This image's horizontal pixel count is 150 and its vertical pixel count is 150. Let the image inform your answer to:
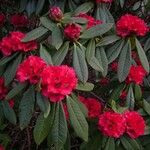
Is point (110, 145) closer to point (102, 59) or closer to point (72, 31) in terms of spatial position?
point (102, 59)

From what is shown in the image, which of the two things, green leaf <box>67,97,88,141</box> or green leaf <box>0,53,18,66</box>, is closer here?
green leaf <box>67,97,88,141</box>

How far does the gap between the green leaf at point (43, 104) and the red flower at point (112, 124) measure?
0.37m

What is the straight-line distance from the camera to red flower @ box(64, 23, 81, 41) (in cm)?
168

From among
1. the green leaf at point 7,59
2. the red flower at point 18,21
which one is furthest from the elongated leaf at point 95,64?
the red flower at point 18,21

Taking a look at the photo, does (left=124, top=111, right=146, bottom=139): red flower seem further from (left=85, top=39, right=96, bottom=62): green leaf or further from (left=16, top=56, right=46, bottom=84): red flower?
(left=16, top=56, right=46, bottom=84): red flower

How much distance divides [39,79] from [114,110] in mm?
533

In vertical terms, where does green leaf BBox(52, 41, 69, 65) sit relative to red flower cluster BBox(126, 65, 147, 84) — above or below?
above

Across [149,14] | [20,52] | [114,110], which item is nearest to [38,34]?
[20,52]

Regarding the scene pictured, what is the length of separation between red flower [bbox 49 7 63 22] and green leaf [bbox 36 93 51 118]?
40 cm

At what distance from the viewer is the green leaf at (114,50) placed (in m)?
1.80

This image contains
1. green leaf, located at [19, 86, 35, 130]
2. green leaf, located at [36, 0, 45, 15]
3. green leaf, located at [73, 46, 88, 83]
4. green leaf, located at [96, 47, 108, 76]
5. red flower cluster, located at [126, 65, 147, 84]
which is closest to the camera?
green leaf, located at [19, 86, 35, 130]

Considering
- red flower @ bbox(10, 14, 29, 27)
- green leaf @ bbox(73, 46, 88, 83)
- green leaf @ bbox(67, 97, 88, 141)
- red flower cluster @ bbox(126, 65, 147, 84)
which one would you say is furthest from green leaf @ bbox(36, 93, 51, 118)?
red flower @ bbox(10, 14, 29, 27)

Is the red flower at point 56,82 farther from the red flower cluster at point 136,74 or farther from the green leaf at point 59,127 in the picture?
the red flower cluster at point 136,74

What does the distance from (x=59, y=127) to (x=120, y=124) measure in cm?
31
